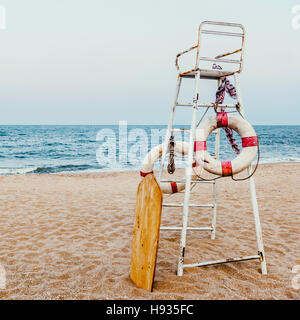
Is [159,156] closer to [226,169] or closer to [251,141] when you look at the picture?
[226,169]

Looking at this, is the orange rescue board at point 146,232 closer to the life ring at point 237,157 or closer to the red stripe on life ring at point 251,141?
the life ring at point 237,157

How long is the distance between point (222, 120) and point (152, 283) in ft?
6.22

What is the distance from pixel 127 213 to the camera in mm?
6418

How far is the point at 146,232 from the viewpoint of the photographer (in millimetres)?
3129

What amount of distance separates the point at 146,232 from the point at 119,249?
139 centimetres

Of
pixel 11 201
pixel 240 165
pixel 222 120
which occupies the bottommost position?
pixel 11 201

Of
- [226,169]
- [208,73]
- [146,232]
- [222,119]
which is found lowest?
[146,232]

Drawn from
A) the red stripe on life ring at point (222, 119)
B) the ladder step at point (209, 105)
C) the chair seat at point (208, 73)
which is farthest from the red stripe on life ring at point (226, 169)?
the chair seat at point (208, 73)

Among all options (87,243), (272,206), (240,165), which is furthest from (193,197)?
(240,165)

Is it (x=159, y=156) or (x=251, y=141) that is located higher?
(x=251, y=141)

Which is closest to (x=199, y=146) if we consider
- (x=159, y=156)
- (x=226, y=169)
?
(x=226, y=169)
